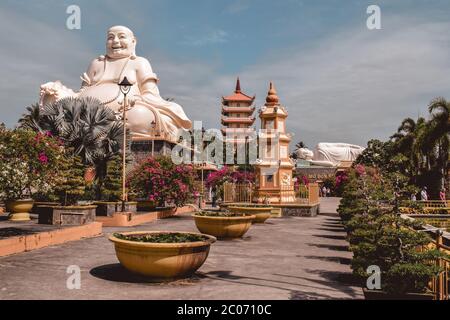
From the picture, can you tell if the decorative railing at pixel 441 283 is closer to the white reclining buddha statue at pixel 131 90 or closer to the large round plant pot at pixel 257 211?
the large round plant pot at pixel 257 211

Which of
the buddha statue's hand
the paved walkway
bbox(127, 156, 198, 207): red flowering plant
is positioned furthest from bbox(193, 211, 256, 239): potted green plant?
the buddha statue's hand

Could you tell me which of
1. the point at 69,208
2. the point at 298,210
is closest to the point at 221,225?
the point at 69,208

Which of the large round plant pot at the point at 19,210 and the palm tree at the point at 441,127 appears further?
the palm tree at the point at 441,127

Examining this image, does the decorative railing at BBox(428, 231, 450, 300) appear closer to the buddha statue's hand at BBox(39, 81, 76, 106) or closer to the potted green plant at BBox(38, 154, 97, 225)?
the potted green plant at BBox(38, 154, 97, 225)

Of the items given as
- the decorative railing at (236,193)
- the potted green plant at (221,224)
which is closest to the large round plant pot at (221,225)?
the potted green plant at (221,224)

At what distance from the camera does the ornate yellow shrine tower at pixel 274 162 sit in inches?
997

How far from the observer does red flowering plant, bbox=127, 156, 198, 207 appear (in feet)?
68.7

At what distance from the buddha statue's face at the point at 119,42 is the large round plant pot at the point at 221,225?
26.5 meters

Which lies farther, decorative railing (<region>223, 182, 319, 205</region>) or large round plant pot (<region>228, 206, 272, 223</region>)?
decorative railing (<region>223, 182, 319, 205</region>)

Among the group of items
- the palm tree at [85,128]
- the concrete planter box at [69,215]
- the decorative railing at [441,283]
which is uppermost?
the palm tree at [85,128]

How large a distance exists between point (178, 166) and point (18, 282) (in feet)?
46.3

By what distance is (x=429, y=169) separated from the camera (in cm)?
2953
